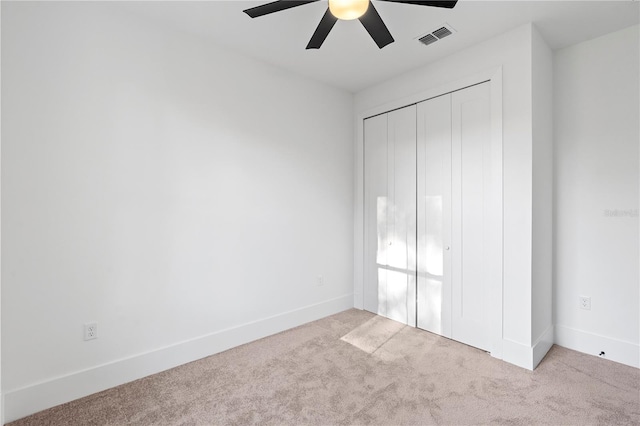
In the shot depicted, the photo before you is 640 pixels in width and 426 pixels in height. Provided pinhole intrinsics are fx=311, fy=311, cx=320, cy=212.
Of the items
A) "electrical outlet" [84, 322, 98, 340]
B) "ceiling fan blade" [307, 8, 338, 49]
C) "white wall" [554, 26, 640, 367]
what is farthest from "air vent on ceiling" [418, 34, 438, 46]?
"electrical outlet" [84, 322, 98, 340]

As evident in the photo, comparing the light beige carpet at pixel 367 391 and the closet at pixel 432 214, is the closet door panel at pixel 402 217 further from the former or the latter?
the light beige carpet at pixel 367 391

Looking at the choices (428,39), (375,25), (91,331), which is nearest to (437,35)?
(428,39)

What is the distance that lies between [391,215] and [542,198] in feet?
4.49

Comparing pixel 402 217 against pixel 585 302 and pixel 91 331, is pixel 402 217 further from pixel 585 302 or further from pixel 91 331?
pixel 91 331

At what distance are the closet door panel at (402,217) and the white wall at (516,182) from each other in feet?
2.85

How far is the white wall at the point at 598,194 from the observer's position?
2.46 metres

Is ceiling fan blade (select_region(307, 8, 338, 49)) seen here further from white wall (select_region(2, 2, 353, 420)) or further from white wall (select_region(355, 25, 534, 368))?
white wall (select_region(355, 25, 534, 368))

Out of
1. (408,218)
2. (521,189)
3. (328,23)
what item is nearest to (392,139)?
(408,218)

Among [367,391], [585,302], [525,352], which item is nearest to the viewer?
[367,391]

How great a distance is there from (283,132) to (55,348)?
245 cm

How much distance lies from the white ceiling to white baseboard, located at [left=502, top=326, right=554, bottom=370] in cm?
248

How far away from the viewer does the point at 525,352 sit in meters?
→ 2.39

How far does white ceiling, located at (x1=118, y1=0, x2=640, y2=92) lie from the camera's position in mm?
2197

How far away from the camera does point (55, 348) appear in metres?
2.00
